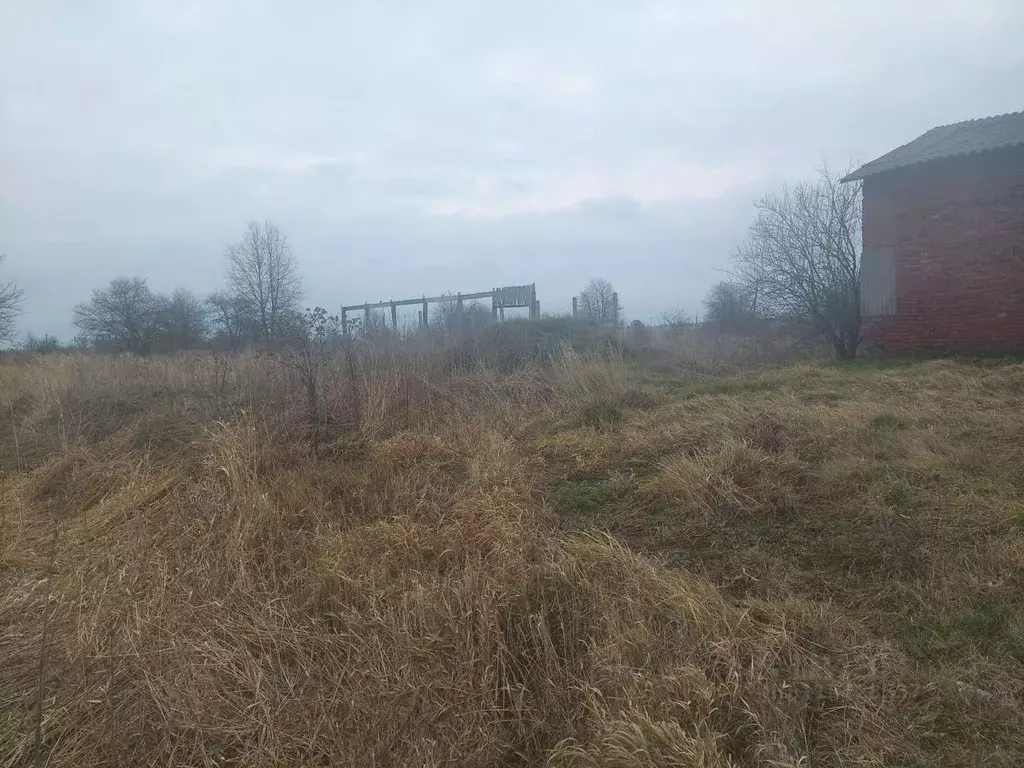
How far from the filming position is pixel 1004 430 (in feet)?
16.5

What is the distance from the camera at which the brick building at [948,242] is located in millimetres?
11125

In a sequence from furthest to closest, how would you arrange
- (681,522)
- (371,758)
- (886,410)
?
(886,410) < (681,522) < (371,758)

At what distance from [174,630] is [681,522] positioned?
3088 mm

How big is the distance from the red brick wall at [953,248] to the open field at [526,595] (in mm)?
6538

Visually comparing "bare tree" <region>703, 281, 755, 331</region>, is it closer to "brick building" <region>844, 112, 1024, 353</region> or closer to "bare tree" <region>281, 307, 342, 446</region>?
"brick building" <region>844, 112, 1024, 353</region>

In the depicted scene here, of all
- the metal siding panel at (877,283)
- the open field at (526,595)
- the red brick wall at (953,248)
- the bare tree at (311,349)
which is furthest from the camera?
the metal siding panel at (877,283)

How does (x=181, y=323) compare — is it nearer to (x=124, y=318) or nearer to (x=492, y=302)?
(x=124, y=318)

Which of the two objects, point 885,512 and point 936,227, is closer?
point 885,512

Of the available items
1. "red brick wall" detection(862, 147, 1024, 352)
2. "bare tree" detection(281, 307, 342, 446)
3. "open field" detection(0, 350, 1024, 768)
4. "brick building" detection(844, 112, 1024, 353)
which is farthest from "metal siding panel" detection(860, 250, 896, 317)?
→ "bare tree" detection(281, 307, 342, 446)

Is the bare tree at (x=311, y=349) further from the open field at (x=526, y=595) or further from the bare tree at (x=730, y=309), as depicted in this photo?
the bare tree at (x=730, y=309)

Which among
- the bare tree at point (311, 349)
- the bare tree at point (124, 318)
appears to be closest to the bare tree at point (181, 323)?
the bare tree at point (124, 318)

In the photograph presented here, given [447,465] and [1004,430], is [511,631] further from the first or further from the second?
[1004,430]

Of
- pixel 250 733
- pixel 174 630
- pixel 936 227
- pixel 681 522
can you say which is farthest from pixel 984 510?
pixel 936 227

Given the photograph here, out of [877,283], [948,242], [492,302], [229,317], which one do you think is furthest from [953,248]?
[229,317]
